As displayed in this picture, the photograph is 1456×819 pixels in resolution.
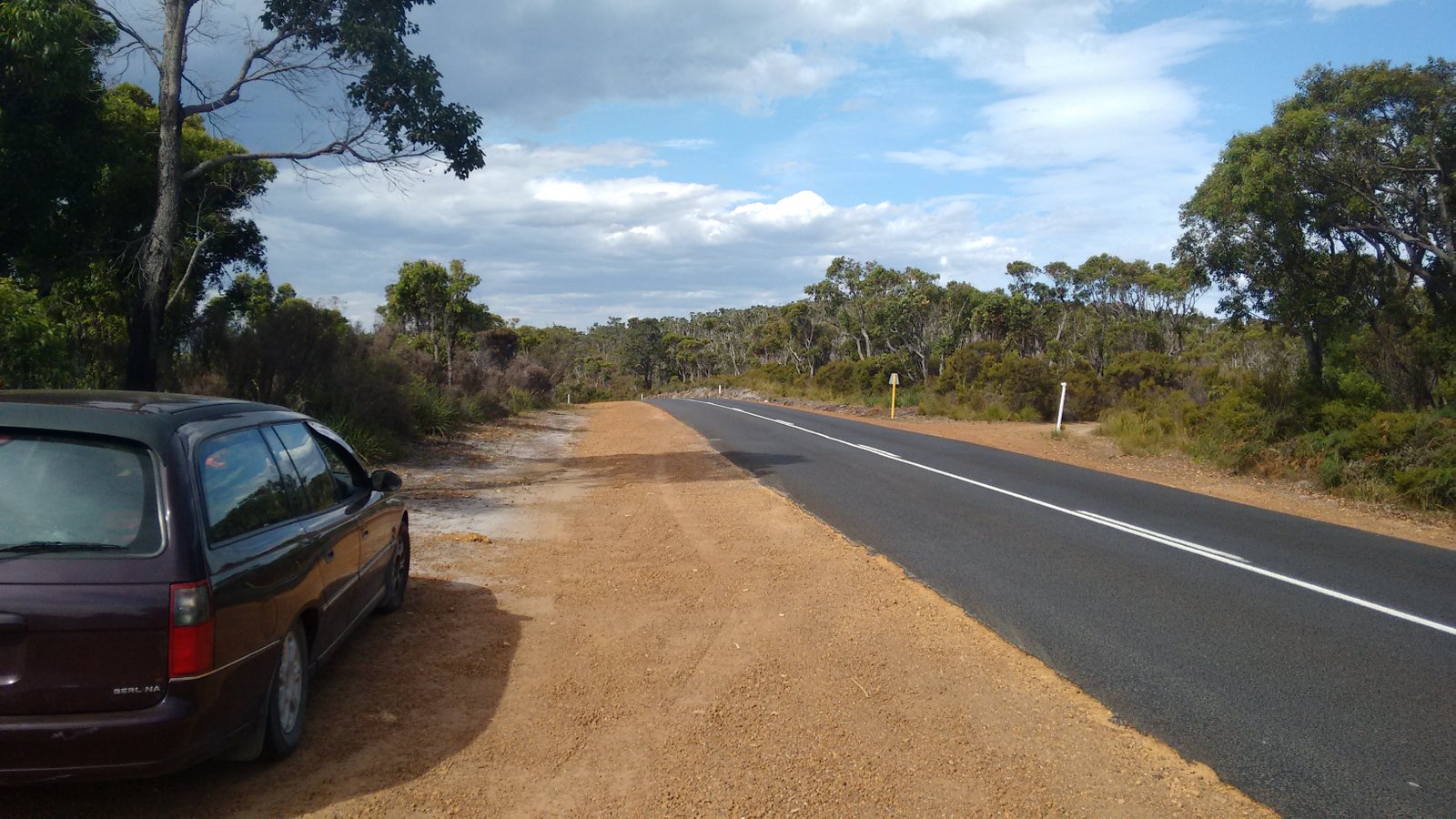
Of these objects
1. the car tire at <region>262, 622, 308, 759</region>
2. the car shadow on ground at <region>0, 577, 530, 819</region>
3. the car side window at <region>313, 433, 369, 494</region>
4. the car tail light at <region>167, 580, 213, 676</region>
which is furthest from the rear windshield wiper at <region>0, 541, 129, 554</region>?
the car side window at <region>313, 433, 369, 494</region>

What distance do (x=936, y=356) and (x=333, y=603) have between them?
4689 centimetres

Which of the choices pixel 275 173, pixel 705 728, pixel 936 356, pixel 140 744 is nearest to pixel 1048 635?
pixel 705 728

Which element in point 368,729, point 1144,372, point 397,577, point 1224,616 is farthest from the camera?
point 1144,372

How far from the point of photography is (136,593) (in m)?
3.36

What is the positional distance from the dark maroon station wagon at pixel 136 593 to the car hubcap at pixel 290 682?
0.04ft

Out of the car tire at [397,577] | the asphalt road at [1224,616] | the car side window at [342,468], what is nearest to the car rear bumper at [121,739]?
the car side window at [342,468]

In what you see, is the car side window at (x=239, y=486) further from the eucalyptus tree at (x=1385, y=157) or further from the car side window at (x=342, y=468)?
the eucalyptus tree at (x=1385, y=157)

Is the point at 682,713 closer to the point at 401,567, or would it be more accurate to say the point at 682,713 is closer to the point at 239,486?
the point at 239,486

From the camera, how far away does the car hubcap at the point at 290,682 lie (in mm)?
4129

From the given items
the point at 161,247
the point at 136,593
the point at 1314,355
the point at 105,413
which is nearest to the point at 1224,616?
the point at 136,593

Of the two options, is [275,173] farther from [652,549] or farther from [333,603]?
[333,603]

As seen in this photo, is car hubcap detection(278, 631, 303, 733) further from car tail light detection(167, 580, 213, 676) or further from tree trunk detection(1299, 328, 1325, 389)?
tree trunk detection(1299, 328, 1325, 389)

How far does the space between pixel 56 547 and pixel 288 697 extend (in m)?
1.23

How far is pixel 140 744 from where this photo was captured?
132 inches
